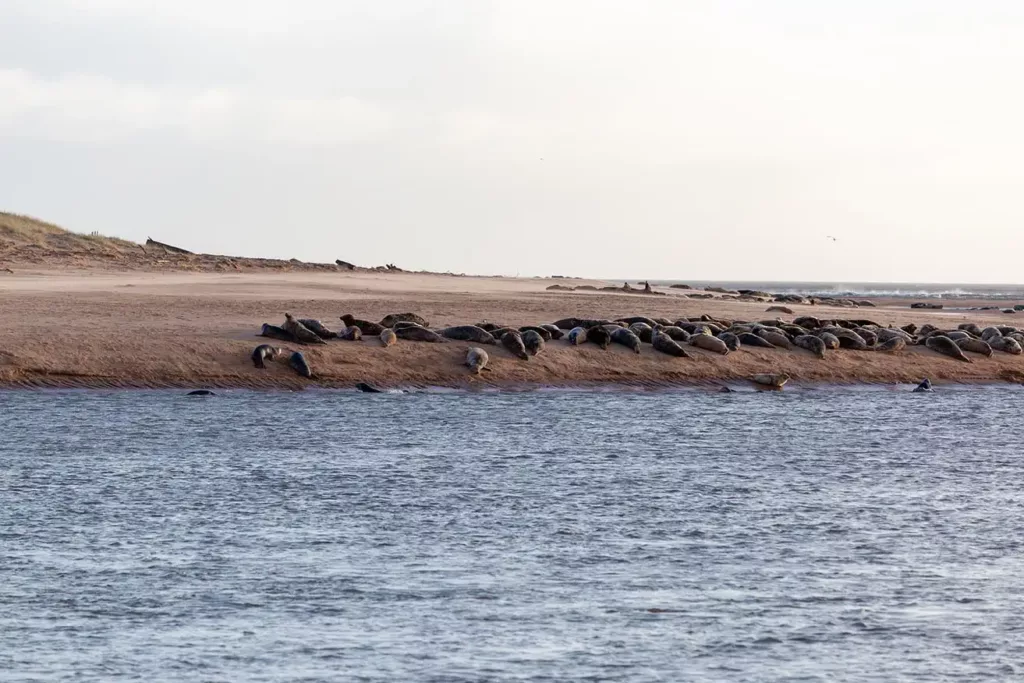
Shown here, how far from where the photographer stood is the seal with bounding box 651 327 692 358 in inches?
899

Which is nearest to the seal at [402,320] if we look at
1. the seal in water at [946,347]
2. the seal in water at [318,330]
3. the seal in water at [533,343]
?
the seal in water at [318,330]

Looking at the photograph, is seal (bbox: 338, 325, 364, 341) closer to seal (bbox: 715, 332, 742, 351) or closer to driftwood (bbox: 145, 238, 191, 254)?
seal (bbox: 715, 332, 742, 351)

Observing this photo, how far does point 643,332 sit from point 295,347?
6.41m

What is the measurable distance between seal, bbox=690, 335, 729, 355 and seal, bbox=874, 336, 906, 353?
3.47 m

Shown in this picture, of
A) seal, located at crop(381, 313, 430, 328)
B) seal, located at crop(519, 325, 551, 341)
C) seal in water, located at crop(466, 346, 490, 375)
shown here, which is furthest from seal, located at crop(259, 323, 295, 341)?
seal, located at crop(519, 325, 551, 341)

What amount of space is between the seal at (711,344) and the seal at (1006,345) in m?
6.61

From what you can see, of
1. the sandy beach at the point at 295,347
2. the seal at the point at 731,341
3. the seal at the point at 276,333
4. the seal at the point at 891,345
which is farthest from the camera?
the seal at the point at 891,345

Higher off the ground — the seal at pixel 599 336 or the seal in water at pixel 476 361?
the seal at pixel 599 336

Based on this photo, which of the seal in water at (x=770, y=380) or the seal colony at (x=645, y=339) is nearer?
the seal colony at (x=645, y=339)

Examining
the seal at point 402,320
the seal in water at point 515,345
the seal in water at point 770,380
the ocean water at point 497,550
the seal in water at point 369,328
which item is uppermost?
the seal at point 402,320

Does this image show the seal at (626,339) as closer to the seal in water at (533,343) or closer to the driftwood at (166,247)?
the seal in water at (533,343)

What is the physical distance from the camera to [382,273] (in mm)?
45594

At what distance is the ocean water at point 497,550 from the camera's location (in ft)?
23.8

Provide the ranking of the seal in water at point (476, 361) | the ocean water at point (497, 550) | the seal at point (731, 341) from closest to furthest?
the ocean water at point (497, 550) < the seal in water at point (476, 361) < the seal at point (731, 341)
